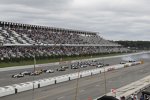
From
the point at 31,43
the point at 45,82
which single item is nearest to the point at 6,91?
the point at 45,82

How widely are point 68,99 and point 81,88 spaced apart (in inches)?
375

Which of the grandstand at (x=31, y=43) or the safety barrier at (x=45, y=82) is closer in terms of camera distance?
the safety barrier at (x=45, y=82)

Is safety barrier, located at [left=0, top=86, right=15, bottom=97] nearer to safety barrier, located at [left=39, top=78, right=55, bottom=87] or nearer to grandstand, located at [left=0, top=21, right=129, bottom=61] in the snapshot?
safety barrier, located at [left=39, top=78, right=55, bottom=87]

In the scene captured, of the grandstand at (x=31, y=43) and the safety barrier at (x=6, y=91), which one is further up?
the grandstand at (x=31, y=43)

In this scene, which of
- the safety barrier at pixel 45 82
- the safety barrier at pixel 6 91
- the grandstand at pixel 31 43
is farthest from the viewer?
the grandstand at pixel 31 43

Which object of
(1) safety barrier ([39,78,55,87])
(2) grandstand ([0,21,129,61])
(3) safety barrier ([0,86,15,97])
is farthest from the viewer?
(2) grandstand ([0,21,129,61])

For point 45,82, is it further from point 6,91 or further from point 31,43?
point 31,43

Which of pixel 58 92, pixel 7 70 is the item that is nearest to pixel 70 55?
pixel 7 70

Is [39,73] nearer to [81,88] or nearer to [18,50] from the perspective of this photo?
[81,88]

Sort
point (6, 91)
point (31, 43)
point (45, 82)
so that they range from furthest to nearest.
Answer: point (31, 43) → point (45, 82) → point (6, 91)

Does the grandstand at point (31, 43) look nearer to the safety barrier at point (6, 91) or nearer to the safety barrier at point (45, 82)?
the safety barrier at point (45, 82)

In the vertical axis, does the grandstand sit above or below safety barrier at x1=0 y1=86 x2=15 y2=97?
above

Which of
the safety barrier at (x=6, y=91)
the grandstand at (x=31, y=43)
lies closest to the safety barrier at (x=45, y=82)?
the safety barrier at (x=6, y=91)

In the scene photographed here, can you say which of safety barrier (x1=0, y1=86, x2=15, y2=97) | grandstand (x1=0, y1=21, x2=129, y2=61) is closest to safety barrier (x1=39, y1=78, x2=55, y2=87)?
safety barrier (x1=0, y1=86, x2=15, y2=97)
